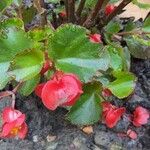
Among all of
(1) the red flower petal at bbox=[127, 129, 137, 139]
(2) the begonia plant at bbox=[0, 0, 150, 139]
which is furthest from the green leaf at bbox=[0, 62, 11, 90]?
(1) the red flower petal at bbox=[127, 129, 137, 139]

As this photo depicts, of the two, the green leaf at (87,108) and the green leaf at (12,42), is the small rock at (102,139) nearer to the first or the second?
the green leaf at (87,108)

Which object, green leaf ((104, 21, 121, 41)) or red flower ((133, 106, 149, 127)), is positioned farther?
green leaf ((104, 21, 121, 41))

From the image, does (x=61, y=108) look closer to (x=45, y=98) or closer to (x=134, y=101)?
(x=134, y=101)

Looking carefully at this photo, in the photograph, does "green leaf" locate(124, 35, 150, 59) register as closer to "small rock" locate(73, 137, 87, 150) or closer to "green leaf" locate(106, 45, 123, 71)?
"green leaf" locate(106, 45, 123, 71)

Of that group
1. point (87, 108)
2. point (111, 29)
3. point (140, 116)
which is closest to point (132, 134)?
point (140, 116)

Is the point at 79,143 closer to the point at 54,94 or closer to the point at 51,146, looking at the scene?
the point at 51,146

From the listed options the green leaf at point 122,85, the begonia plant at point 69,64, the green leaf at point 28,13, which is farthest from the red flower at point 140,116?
the green leaf at point 28,13
